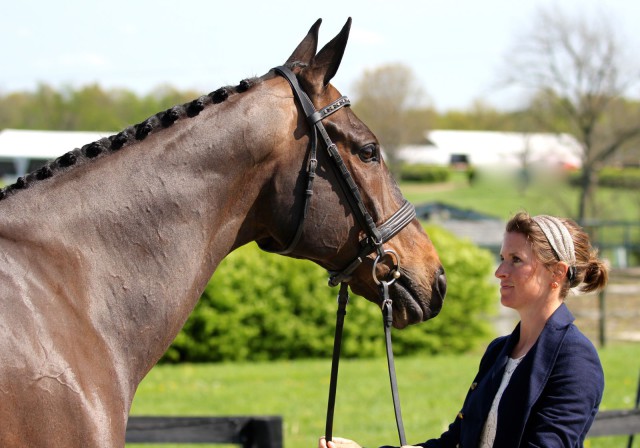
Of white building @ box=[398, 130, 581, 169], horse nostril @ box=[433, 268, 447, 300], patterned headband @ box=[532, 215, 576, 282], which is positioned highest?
white building @ box=[398, 130, 581, 169]

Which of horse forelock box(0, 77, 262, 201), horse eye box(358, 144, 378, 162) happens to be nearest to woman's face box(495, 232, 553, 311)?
horse eye box(358, 144, 378, 162)

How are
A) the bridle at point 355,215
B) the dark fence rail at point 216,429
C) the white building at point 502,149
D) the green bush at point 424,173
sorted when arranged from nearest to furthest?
the bridle at point 355,215
the dark fence rail at point 216,429
the white building at point 502,149
the green bush at point 424,173

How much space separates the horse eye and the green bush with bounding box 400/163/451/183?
53099 mm

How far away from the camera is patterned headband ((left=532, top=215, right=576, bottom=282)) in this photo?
2.96 meters

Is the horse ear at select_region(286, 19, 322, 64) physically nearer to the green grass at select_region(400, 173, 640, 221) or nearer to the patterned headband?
the patterned headband

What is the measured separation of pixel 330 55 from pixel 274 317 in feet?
32.0

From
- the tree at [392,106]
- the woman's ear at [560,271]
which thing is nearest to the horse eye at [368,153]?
the woman's ear at [560,271]

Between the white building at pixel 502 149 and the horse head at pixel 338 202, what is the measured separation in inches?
953

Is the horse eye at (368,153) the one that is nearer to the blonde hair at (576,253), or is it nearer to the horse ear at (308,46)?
the horse ear at (308,46)

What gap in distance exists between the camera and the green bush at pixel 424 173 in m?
56.8

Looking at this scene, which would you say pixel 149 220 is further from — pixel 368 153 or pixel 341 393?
pixel 341 393

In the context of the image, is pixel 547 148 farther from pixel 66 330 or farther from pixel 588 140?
pixel 66 330

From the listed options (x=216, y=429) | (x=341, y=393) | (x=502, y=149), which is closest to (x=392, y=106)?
(x=502, y=149)

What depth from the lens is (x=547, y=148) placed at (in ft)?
104
